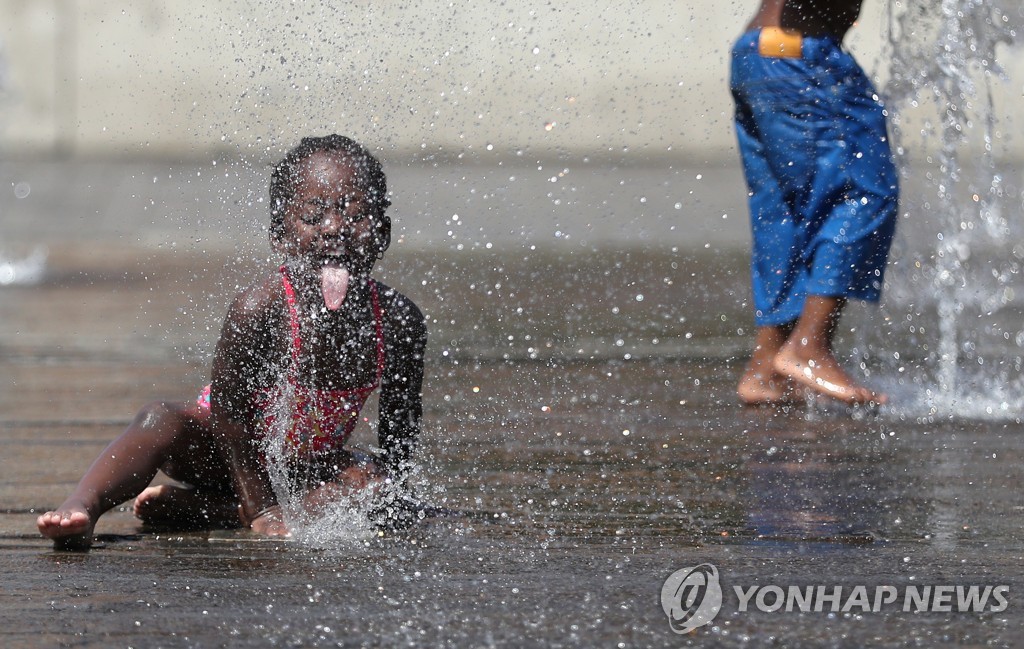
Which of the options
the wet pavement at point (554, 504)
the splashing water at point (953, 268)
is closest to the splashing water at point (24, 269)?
the wet pavement at point (554, 504)

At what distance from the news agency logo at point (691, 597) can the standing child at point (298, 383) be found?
74 cm

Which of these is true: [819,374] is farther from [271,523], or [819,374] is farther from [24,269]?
[24,269]

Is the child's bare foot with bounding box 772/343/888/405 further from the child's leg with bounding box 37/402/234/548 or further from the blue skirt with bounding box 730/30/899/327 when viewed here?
the child's leg with bounding box 37/402/234/548

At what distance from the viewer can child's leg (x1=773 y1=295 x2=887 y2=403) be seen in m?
4.19

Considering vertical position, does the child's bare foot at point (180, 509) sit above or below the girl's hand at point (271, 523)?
below

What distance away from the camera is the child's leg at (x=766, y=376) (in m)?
4.26

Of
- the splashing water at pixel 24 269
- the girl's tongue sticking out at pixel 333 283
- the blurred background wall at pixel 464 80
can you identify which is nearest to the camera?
the girl's tongue sticking out at pixel 333 283

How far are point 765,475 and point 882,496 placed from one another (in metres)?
0.28

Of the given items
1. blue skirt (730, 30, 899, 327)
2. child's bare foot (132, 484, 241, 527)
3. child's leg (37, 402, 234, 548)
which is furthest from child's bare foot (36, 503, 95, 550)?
blue skirt (730, 30, 899, 327)

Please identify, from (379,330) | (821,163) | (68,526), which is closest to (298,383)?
(379,330)

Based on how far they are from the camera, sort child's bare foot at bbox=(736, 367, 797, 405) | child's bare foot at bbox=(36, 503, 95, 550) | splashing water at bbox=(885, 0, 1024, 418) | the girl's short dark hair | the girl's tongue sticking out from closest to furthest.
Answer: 1. child's bare foot at bbox=(36, 503, 95, 550)
2. the girl's tongue sticking out
3. the girl's short dark hair
4. child's bare foot at bbox=(736, 367, 797, 405)
5. splashing water at bbox=(885, 0, 1024, 418)

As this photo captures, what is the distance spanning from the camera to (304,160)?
10.0 feet

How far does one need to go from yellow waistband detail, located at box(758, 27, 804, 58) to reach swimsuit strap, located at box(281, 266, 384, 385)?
5.40ft

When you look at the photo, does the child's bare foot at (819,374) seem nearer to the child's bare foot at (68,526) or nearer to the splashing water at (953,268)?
the splashing water at (953,268)
